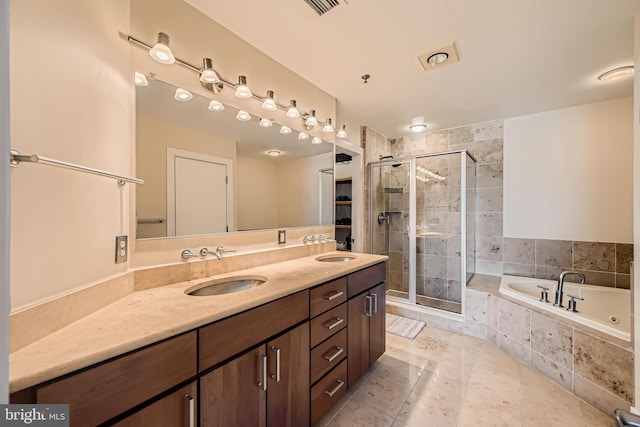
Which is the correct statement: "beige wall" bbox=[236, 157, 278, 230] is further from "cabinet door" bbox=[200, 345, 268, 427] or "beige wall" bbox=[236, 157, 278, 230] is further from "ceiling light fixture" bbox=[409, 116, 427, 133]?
"ceiling light fixture" bbox=[409, 116, 427, 133]

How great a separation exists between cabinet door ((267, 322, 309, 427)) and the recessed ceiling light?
6.89ft

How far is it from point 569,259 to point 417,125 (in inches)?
91.9

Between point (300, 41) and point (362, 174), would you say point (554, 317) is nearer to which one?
point (362, 174)

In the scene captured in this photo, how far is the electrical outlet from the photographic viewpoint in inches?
44.2

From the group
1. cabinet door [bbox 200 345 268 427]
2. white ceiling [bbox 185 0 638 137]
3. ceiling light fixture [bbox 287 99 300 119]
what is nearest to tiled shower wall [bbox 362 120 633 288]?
white ceiling [bbox 185 0 638 137]

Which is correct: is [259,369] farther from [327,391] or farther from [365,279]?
[365,279]

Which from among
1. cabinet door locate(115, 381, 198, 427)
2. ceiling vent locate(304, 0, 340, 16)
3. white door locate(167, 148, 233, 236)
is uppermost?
ceiling vent locate(304, 0, 340, 16)

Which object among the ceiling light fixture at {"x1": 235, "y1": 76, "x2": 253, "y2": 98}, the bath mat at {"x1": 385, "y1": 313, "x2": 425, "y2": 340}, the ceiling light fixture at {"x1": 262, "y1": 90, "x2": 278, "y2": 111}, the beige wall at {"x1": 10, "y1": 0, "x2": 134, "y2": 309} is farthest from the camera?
the bath mat at {"x1": 385, "y1": 313, "x2": 425, "y2": 340}

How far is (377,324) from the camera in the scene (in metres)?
1.98

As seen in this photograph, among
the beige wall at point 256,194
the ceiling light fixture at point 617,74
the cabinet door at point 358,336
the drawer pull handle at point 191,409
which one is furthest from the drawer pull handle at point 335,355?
the ceiling light fixture at point 617,74

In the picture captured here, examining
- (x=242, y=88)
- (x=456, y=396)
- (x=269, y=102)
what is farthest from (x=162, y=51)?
(x=456, y=396)

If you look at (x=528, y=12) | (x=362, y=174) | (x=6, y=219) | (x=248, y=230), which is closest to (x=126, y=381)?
(x=6, y=219)

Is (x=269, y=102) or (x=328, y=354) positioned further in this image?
(x=269, y=102)

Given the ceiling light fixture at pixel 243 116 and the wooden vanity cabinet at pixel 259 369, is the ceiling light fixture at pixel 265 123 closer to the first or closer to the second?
the ceiling light fixture at pixel 243 116
